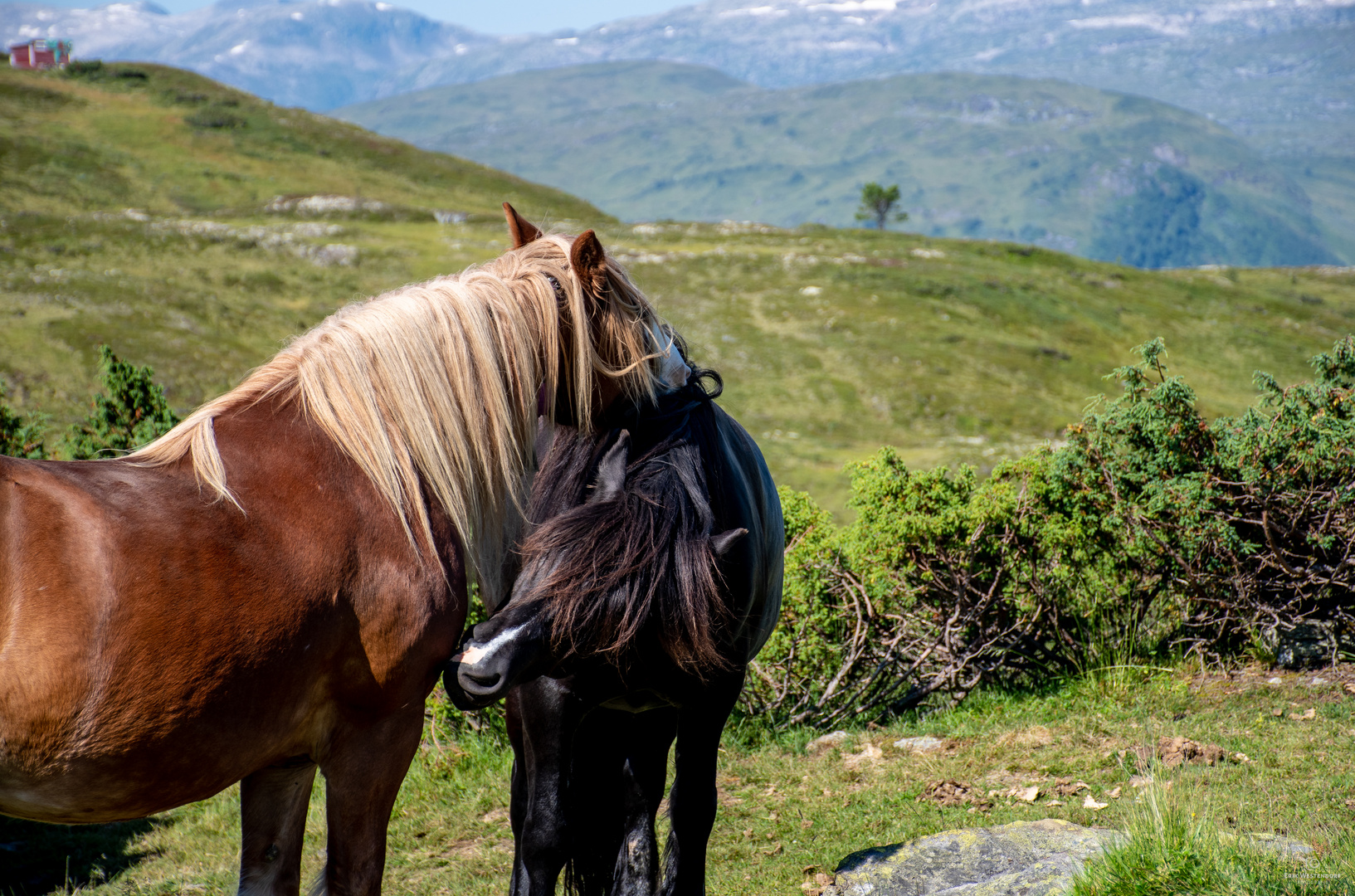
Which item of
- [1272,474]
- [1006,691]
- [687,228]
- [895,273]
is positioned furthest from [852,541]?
[687,228]

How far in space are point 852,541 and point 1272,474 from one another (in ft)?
7.94

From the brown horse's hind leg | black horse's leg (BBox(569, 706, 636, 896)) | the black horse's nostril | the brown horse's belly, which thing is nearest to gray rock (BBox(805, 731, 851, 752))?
black horse's leg (BBox(569, 706, 636, 896))

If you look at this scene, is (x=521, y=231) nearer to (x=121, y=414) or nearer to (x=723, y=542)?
(x=723, y=542)

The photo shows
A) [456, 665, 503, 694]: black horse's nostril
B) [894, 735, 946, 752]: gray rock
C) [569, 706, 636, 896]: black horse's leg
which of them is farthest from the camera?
[894, 735, 946, 752]: gray rock

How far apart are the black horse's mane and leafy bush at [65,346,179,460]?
5.61 meters

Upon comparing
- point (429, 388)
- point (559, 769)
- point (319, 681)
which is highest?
point (429, 388)

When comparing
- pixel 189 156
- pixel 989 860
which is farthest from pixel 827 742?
pixel 189 156

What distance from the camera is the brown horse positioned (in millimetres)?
1878

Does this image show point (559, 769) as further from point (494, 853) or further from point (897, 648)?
point (897, 648)

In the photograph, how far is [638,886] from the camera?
326 centimetres

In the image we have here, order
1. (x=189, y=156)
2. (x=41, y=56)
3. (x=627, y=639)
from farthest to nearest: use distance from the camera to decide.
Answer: (x=41, y=56), (x=189, y=156), (x=627, y=639)

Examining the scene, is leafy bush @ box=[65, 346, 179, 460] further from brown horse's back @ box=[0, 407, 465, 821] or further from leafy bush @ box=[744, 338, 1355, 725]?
brown horse's back @ box=[0, 407, 465, 821]

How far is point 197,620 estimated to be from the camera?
1965 millimetres

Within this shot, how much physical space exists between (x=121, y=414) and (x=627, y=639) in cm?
649
